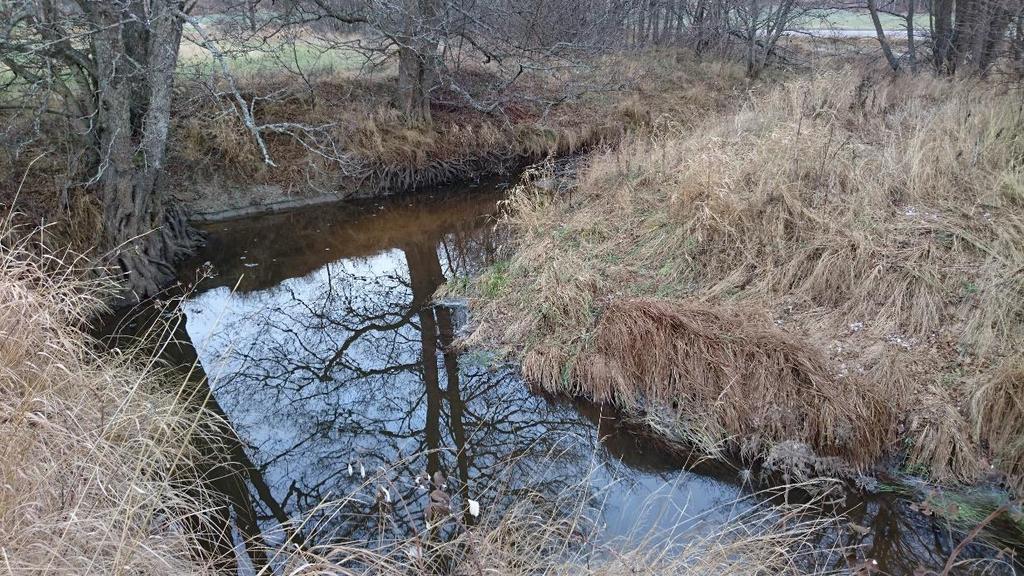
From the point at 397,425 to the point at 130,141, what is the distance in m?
4.51

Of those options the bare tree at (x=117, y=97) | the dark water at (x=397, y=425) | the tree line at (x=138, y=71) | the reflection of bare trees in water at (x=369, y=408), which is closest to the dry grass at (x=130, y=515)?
the dark water at (x=397, y=425)

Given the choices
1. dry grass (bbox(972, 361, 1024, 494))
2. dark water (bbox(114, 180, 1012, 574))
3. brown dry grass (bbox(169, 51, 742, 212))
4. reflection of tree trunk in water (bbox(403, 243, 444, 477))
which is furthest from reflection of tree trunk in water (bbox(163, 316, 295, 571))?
brown dry grass (bbox(169, 51, 742, 212))

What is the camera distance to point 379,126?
418 inches

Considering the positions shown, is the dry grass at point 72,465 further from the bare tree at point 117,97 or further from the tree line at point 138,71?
the bare tree at point 117,97

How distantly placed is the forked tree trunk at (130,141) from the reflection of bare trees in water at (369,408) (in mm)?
796

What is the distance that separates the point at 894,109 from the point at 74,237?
9.72 metres

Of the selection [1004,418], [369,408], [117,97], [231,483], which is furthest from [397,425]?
[117,97]

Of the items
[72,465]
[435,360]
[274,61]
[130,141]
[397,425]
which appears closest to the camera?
[72,465]

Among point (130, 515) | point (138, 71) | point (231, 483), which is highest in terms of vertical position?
point (138, 71)

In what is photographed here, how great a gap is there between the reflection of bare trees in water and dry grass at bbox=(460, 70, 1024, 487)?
54 centimetres

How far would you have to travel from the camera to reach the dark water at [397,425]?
3.80 metres

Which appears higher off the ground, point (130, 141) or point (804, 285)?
point (130, 141)

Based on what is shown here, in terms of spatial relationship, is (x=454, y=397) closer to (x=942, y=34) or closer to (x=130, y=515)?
(x=130, y=515)

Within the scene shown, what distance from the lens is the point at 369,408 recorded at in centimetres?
513
